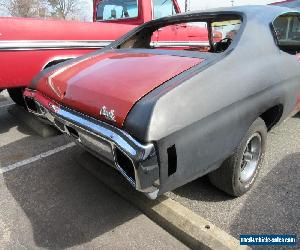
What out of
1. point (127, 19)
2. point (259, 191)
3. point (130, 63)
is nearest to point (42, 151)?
point (130, 63)

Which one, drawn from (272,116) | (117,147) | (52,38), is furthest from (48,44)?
Result: (272,116)

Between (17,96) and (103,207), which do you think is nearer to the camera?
(103,207)

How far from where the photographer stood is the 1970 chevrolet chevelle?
6.26 feet

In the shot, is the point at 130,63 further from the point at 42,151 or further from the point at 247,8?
the point at 42,151

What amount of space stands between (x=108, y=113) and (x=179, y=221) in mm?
969

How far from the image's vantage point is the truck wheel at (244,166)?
247cm

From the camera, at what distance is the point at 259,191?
9.42ft

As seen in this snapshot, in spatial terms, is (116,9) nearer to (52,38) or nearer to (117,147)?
(52,38)

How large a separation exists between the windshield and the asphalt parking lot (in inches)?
115

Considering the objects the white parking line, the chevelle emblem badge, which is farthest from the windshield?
the chevelle emblem badge

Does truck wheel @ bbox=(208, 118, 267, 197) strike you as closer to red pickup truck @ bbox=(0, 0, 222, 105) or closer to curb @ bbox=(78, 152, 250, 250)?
curb @ bbox=(78, 152, 250, 250)

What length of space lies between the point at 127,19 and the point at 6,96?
10.6ft

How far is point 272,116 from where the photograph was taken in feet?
9.62

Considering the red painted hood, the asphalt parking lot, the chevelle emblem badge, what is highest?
the red painted hood
